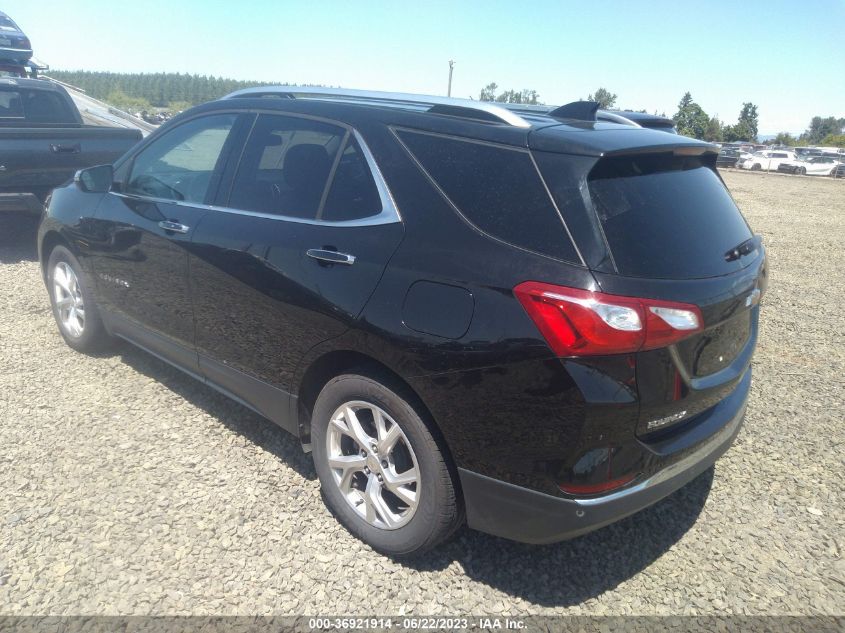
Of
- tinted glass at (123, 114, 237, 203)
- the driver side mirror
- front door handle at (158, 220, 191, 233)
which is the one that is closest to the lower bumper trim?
front door handle at (158, 220, 191, 233)

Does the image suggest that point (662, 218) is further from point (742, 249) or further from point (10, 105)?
point (10, 105)

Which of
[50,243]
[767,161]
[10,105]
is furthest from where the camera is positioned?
[767,161]

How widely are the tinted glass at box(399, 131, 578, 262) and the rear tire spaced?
2940 mm

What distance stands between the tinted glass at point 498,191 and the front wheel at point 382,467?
75 cm

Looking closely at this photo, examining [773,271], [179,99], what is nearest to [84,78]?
[179,99]

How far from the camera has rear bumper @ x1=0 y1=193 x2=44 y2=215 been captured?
6.45 metres

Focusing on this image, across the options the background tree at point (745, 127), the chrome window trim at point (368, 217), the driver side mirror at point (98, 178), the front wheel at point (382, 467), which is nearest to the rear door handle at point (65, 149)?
the driver side mirror at point (98, 178)

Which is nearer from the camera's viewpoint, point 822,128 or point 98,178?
point 98,178

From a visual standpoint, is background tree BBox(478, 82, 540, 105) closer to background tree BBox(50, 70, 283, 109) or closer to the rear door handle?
the rear door handle

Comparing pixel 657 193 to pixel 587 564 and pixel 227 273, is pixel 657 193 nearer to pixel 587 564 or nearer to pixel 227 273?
pixel 587 564

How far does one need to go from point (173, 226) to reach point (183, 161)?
26.3 inches

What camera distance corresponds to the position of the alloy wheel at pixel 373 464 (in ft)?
8.46

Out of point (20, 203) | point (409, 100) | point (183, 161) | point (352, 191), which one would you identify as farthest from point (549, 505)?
point (20, 203)

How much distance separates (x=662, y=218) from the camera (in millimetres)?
2328
